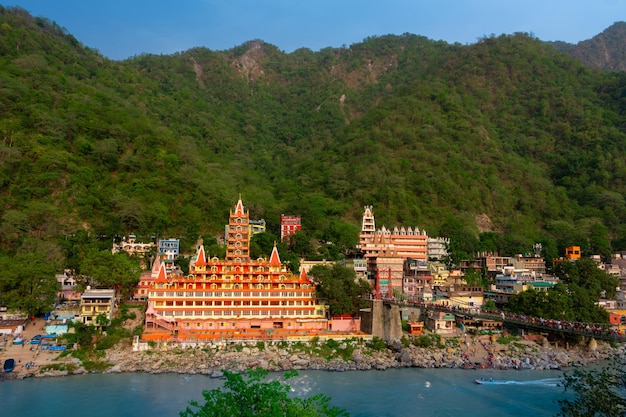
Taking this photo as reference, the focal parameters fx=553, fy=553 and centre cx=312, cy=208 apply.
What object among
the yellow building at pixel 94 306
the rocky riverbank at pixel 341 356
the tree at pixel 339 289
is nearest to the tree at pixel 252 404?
the rocky riverbank at pixel 341 356

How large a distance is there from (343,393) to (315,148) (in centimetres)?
6857

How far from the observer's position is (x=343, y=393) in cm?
2941

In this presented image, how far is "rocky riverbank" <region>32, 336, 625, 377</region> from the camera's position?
32719 mm

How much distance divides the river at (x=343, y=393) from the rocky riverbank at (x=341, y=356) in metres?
1.00

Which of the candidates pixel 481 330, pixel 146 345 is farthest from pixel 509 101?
pixel 146 345

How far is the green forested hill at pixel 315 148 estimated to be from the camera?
5553 cm

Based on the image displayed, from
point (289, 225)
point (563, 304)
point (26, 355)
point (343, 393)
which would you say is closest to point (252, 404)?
point (343, 393)

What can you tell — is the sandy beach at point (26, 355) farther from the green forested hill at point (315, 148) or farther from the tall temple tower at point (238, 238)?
the tall temple tower at point (238, 238)

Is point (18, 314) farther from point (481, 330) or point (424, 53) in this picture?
point (424, 53)

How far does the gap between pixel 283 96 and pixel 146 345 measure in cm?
9684

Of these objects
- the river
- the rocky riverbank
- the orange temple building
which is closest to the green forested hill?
the orange temple building

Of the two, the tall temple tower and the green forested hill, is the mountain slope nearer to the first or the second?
the green forested hill

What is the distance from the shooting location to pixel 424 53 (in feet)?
440

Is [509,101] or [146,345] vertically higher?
[509,101]
